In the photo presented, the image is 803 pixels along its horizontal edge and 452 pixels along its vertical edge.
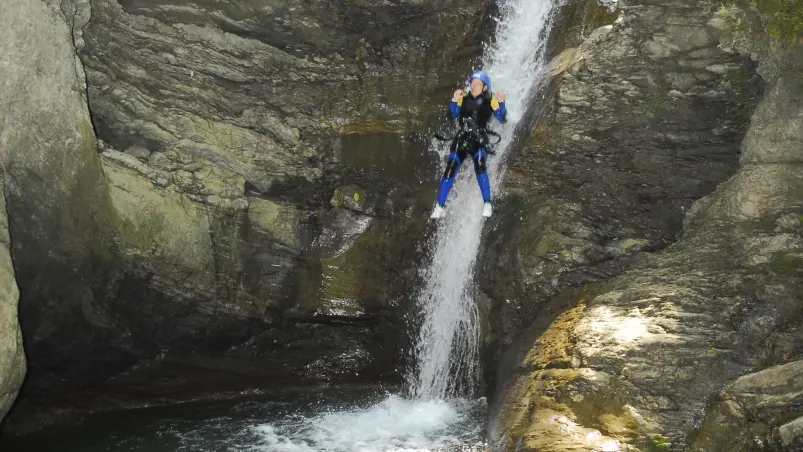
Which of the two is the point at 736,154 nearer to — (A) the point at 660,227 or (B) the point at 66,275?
(A) the point at 660,227

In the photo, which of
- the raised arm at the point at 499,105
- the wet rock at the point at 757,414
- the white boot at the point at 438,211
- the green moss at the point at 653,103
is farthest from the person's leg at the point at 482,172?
the wet rock at the point at 757,414

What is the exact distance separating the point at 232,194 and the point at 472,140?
4.38m

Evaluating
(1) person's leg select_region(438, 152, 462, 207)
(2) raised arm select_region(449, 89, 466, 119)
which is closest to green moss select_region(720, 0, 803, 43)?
(2) raised arm select_region(449, 89, 466, 119)

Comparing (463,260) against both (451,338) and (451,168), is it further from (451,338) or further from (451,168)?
(451,168)

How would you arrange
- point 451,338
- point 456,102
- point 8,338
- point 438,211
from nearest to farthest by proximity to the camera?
1. point 8,338
2. point 456,102
3. point 451,338
4. point 438,211

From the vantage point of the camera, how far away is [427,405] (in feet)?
33.3

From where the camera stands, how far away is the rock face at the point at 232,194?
31.1 ft

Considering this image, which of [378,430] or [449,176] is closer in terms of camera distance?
[378,430]

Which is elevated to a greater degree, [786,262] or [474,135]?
[474,135]

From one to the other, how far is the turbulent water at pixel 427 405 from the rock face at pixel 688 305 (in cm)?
122

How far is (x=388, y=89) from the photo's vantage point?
11.7 meters

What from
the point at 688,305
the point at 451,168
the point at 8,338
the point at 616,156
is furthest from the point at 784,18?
the point at 8,338

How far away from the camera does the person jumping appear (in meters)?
10.2

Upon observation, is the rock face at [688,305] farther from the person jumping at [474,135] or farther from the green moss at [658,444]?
the person jumping at [474,135]
